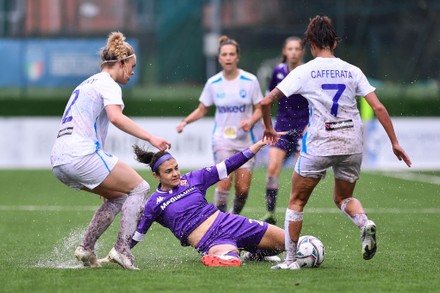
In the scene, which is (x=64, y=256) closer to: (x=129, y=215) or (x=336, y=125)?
(x=129, y=215)

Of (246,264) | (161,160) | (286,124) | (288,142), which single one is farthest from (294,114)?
(161,160)

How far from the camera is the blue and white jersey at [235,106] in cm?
1133

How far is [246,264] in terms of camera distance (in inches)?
334

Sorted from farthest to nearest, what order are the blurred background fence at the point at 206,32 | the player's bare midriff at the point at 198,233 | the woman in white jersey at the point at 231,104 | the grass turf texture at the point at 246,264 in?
the blurred background fence at the point at 206,32 < the woman in white jersey at the point at 231,104 < the player's bare midriff at the point at 198,233 < the grass turf texture at the point at 246,264

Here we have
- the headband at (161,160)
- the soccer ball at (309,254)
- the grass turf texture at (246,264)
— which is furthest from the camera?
the headband at (161,160)

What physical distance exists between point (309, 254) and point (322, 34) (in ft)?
5.73

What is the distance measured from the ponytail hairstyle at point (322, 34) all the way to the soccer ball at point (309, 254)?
159 cm

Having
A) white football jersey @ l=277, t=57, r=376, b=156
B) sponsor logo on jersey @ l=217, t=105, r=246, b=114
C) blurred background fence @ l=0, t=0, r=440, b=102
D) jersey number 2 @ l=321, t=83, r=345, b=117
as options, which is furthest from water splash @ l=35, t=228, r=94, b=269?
blurred background fence @ l=0, t=0, r=440, b=102

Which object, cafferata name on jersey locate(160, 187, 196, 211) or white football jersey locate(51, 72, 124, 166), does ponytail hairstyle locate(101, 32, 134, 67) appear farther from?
cafferata name on jersey locate(160, 187, 196, 211)

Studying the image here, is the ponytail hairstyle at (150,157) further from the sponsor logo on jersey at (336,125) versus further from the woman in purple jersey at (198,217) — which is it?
the sponsor logo on jersey at (336,125)

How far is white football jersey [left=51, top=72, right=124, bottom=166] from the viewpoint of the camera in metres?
7.94

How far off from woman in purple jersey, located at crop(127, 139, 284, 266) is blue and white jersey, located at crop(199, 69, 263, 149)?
2.79 m

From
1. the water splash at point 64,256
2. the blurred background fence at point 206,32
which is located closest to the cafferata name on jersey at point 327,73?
the water splash at point 64,256

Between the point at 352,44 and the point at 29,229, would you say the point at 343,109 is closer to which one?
the point at 29,229
